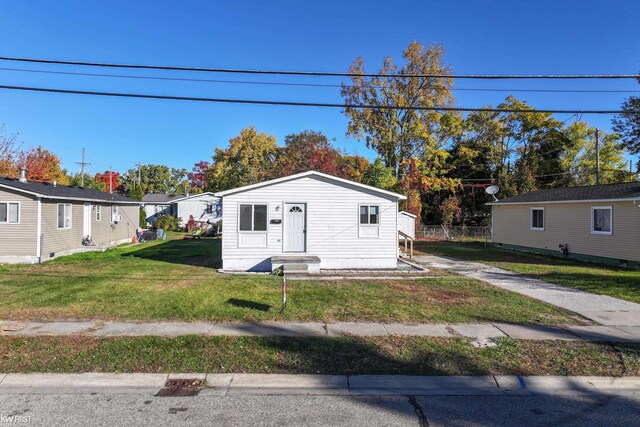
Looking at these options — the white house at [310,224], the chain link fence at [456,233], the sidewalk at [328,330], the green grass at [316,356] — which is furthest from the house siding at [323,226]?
the chain link fence at [456,233]

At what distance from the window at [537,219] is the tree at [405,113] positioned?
11.3 m

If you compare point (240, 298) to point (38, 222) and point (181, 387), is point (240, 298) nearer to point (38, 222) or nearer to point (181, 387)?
point (181, 387)

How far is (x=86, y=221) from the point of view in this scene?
18.7 m

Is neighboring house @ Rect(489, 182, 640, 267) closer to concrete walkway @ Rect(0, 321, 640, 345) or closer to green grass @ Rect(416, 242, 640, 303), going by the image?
green grass @ Rect(416, 242, 640, 303)

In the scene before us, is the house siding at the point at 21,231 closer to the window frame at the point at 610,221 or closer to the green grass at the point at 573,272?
the green grass at the point at 573,272

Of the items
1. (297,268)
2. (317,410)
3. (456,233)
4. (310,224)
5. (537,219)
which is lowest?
(317,410)

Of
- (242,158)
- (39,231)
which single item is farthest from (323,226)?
(242,158)

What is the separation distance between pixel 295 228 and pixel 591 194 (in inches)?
529

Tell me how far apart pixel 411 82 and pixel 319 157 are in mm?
9584

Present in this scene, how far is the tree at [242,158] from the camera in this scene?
39531 millimetres

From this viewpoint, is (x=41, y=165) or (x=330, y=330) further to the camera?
(x=41, y=165)

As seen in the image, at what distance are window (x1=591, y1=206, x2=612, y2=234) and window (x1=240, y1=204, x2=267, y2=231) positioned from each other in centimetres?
1396

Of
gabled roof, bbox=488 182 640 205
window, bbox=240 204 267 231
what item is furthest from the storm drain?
gabled roof, bbox=488 182 640 205

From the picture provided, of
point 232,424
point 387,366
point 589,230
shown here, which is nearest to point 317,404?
point 232,424
